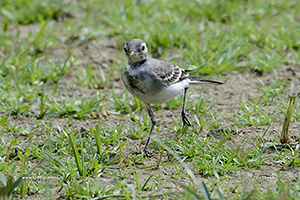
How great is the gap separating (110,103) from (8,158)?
5.90 feet

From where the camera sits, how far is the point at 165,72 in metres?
4.48

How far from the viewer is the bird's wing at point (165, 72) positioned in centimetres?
434

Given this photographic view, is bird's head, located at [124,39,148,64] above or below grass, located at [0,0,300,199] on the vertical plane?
above

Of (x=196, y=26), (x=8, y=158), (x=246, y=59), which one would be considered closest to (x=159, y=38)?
(x=196, y=26)

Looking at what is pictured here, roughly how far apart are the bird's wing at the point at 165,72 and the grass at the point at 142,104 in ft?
1.93

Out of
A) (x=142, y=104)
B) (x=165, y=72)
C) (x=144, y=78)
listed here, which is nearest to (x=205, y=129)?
(x=165, y=72)

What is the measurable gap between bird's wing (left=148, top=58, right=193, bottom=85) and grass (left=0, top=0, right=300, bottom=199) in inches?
23.1

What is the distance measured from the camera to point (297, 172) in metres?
3.45

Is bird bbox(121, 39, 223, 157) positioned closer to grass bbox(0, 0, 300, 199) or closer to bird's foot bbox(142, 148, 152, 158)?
bird's foot bbox(142, 148, 152, 158)

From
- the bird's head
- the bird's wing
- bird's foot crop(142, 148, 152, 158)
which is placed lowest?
bird's foot crop(142, 148, 152, 158)

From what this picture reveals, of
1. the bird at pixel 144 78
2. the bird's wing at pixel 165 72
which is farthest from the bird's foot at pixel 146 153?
the bird's wing at pixel 165 72

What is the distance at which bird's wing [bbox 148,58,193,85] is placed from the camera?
4.34 metres

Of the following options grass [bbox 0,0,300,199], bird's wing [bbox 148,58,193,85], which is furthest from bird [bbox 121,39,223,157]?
grass [bbox 0,0,300,199]

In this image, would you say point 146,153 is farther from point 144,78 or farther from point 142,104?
point 142,104
